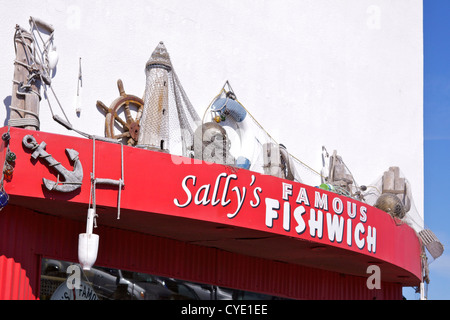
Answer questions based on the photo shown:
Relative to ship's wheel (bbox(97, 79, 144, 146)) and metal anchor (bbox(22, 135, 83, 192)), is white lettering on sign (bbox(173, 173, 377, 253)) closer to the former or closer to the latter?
metal anchor (bbox(22, 135, 83, 192))

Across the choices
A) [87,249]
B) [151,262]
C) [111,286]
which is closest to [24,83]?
[87,249]

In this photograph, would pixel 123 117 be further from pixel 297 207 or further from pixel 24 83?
pixel 297 207

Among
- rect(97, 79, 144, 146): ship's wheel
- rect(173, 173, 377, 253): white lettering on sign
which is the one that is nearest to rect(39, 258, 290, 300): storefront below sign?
rect(173, 173, 377, 253): white lettering on sign

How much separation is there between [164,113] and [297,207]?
2823mm

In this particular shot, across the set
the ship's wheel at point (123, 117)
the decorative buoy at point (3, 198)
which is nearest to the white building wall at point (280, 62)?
the ship's wheel at point (123, 117)

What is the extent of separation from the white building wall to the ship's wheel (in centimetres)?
20

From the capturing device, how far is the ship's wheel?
14939 millimetres

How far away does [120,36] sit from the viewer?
51.7 ft

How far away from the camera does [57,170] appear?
469 inches

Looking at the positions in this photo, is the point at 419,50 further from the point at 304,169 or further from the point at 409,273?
the point at 409,273

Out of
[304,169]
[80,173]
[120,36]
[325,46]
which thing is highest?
[325,46]

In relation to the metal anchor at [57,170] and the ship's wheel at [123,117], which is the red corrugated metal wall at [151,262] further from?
the ship's wheel at [123,117]

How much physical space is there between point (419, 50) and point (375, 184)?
518cm
